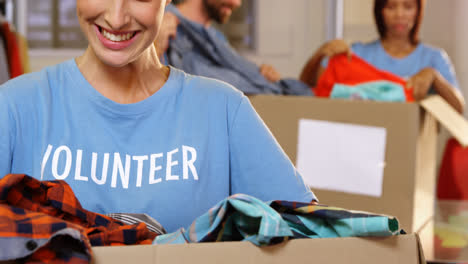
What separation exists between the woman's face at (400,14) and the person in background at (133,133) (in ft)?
5.31

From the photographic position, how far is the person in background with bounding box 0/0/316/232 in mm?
674

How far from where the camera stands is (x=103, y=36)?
69cm

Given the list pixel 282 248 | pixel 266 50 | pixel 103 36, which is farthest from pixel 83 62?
pixel 266 50

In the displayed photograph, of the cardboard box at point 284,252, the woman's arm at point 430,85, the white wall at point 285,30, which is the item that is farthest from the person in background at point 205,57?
the white wall at point 285,30

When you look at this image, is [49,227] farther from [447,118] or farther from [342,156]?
[447,118]

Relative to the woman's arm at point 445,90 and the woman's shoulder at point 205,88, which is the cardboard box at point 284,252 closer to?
the woman's shoulder at point 205,88

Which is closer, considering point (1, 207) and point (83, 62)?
point (1, 207)

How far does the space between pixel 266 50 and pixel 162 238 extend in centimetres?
285

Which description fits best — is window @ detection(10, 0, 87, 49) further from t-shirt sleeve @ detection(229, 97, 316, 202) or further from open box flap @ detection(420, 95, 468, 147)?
t-shirt sleeve @ detection(229, 97, 316, 202)

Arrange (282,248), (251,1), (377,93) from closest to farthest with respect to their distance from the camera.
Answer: (282,248) < (377,93) < (251,1)

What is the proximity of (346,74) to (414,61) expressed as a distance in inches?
21.3

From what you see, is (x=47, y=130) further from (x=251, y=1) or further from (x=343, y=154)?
(x=251, y=1)

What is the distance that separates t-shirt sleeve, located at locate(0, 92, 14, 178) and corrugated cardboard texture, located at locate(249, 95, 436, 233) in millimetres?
796

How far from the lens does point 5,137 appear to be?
25.5 inches
